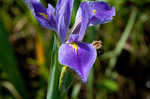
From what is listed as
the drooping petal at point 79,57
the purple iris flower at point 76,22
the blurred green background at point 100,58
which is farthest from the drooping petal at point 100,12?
the blurred green background at point 100,58

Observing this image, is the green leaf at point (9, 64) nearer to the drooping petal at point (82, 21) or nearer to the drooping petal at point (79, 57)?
the drooping petal at point (82, 21)

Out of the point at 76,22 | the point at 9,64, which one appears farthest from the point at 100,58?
the point at 76,22

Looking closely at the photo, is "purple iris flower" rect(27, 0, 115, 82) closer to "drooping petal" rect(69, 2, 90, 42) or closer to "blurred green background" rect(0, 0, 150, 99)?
"drooping petal" rect(69, 2, 90, 42)

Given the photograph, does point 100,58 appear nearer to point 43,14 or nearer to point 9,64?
point 9,64

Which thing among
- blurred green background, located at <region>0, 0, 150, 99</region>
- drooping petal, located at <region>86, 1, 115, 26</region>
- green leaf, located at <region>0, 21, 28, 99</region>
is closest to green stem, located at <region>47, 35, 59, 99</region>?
drooping petal, located at <region>86, 1, 115, 26</region>

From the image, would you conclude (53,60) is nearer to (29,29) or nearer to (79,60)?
(79,60)

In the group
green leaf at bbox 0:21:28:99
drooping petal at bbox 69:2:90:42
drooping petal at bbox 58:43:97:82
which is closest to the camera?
drooping petal at bbox 58:43:97:82

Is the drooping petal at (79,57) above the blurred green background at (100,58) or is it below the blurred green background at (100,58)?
below

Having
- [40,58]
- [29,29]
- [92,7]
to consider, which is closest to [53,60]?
[92,7]
